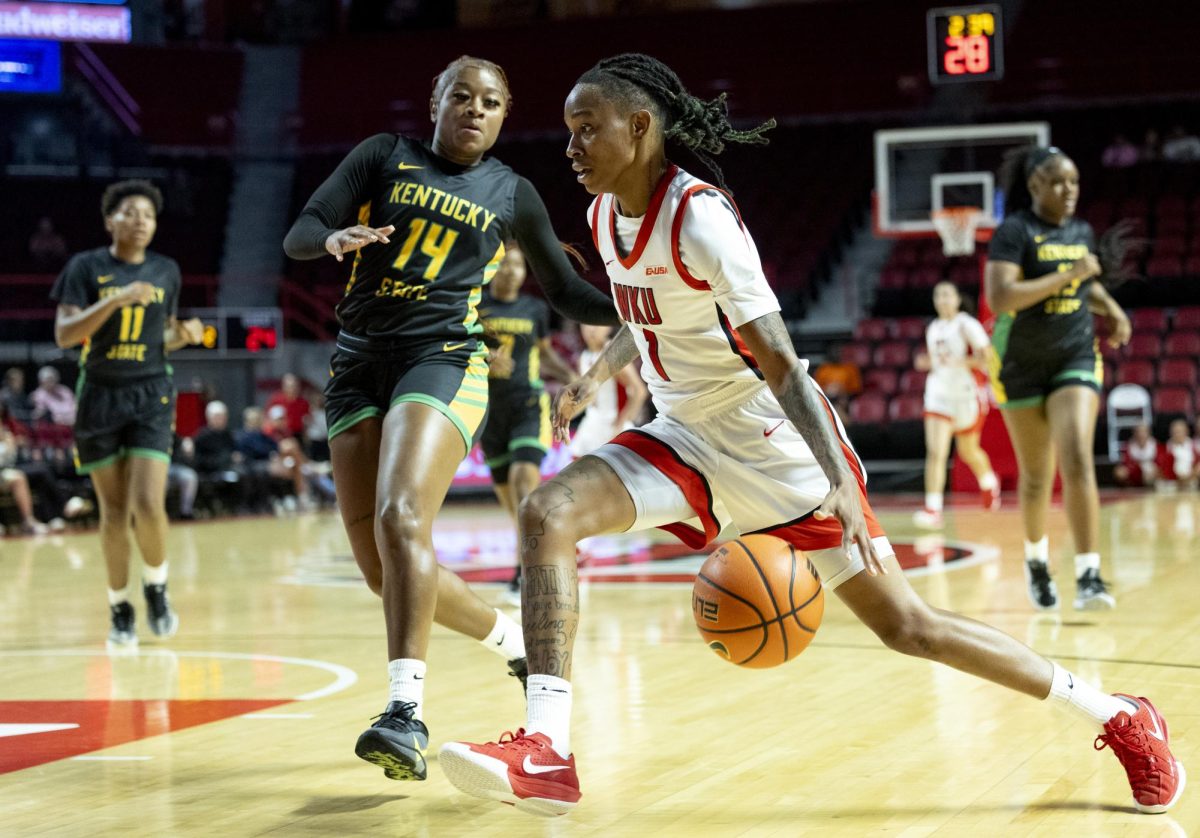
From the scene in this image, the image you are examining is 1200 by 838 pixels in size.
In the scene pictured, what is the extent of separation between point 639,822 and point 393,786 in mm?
825

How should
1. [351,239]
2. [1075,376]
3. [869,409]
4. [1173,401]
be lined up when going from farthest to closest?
[869,409] < [1173,401] < [1075,376] < [351,239]

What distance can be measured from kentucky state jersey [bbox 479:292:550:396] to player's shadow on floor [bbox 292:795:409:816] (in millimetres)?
4763

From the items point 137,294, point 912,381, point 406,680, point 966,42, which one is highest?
point 966,42

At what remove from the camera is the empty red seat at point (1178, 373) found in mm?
18938

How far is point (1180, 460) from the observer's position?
17.4 meters

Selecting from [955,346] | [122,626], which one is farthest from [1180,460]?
[122,626]

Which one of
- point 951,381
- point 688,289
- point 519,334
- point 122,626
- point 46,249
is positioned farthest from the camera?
point 46,249

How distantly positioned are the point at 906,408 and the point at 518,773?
16.7m

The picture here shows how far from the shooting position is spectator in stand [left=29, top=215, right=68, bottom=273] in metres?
24.3

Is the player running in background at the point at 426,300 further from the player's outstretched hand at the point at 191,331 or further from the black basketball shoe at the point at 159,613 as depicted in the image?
the black basketball shoe at the point at 159,613

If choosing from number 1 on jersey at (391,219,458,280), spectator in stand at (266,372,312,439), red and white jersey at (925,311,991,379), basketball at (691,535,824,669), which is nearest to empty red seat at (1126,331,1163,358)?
red and white jersey at (925,311,991,379)

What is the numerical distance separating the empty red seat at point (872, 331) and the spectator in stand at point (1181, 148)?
5.54 metres

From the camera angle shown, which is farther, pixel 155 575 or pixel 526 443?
pixel 526 443

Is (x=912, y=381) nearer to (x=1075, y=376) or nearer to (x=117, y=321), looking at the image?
(x=1075, y=376)
